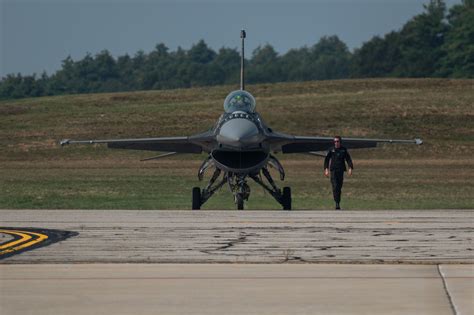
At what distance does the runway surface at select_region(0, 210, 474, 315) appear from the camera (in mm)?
12289

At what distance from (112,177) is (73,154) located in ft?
47.1

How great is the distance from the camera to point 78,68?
177 meters

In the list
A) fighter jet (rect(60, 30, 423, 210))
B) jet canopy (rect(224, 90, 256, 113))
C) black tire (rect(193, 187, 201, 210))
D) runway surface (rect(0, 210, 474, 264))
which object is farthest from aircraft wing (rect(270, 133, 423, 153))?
runway surface (rect(0, 210, 474, 264))

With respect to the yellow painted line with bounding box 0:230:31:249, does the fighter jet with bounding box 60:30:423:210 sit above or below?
above

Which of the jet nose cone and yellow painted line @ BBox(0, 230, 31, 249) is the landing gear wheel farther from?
yellow painted line @ BBox(0, 230, 31, 249)

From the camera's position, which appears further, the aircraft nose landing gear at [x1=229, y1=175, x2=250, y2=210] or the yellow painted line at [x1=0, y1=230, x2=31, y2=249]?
the aircraft nose landing gear at [x1=229, y1=175, x2=250, y2=210]

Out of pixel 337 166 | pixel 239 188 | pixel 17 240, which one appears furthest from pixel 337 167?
pixel 17 240

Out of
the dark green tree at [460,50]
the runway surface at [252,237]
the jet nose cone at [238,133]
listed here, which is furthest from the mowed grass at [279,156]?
the dark green tree at [460,50]

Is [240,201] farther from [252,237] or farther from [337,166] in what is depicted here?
[252,237]

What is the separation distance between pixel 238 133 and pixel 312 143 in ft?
13.7

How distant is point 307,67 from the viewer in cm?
17675

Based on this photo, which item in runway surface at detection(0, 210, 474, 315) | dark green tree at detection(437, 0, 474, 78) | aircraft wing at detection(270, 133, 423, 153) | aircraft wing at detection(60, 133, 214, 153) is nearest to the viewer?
runway surface at detection(0, 210, 474, 315)
